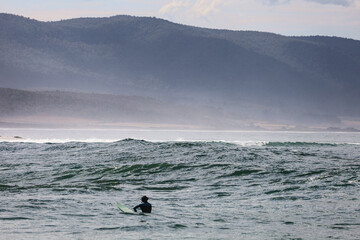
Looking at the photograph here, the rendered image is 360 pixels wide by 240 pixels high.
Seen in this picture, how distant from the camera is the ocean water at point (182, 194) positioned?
24859 mm

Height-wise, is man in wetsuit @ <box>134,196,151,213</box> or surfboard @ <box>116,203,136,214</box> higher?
man in wetsuit @ <box>134,196,151,213</box>

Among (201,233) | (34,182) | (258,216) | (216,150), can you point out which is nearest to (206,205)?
(258,216)

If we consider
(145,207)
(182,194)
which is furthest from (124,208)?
(182,194)

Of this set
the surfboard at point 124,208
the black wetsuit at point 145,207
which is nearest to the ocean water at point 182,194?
the surfboard at point 124,208

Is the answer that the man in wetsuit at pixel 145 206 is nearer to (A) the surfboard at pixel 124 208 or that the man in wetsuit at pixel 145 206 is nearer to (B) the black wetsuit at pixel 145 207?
(B) the black wetsuit at pixel 145 207

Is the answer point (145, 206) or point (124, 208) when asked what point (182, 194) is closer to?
point (124, 208)

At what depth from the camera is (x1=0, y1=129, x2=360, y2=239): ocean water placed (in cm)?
2486

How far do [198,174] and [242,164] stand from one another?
177 inches

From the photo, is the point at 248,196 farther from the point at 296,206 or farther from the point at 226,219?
the point at 226,219

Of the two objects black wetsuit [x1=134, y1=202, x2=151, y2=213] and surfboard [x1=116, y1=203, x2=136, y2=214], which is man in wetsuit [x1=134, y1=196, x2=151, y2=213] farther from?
surfboard [x1=116, y1=203, x2=136, y2=214]

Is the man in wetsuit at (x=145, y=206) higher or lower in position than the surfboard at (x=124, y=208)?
higher

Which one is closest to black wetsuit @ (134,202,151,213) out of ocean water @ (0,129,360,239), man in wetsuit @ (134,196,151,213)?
man in wetsuit @ (134,196,151,213)

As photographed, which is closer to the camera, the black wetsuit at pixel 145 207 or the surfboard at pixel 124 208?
the black wetsuit at pixel 145 207

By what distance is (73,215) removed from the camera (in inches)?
1084
